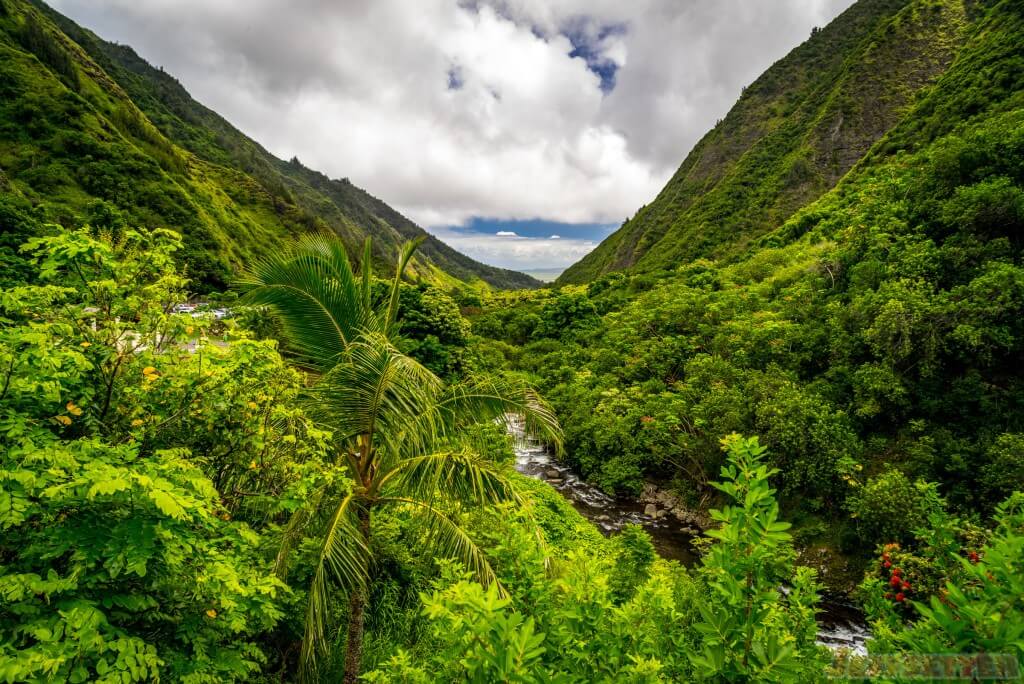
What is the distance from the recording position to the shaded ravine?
10648 mm

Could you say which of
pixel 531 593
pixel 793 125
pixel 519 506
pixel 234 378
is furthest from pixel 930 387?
pixel 793 125

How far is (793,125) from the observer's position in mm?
73875

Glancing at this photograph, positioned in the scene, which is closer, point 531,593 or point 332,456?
point 531,593

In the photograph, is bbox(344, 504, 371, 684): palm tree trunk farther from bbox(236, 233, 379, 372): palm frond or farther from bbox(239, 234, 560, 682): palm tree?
bbox(236, 233, 379, 372): palm frond

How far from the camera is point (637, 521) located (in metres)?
16.8

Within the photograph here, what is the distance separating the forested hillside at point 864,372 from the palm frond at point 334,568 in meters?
8.40

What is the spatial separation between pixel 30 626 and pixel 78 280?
2.87 m

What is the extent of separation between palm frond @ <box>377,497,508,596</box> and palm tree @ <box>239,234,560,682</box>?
0.01 meters

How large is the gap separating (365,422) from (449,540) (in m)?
1.75

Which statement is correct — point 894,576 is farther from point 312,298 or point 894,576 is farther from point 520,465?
point 520,465

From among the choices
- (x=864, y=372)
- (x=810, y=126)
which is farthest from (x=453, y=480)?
(x=810, y=126)

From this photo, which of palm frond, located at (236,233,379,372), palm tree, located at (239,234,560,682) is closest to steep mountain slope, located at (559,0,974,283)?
palm tree, located at (239,234,560,682)

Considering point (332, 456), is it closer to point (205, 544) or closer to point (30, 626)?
point (205, 544)

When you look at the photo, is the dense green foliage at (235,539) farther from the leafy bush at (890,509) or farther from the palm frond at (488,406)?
the leafy bush at (890,509)
